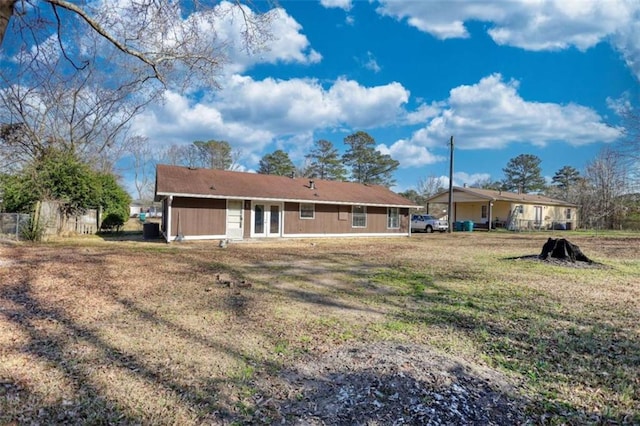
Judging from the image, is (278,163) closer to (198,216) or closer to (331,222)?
(331,222)

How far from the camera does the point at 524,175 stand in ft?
166

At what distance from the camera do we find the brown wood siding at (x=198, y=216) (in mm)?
16172

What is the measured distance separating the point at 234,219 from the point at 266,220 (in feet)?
5.53

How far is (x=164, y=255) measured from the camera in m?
11.4

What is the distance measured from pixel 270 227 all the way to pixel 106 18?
40.9 feet

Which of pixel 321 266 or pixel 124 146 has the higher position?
pixel 124 146

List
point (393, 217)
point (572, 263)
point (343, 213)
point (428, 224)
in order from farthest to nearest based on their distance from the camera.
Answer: point (428, 224)
point (393, 217)
point (343, 213)
point (572, 263)

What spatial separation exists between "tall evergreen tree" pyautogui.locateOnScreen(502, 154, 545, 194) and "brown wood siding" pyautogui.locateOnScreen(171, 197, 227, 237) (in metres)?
46.3

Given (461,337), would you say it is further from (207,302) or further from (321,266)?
(321,266)

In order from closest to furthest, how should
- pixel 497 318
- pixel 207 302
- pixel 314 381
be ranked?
1. pixel 314 381
2. pixel 497 318
3. pixel 207 302

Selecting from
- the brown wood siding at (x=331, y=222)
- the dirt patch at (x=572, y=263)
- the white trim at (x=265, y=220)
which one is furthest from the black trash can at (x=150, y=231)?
the dirt patch at (x=572, y=263)

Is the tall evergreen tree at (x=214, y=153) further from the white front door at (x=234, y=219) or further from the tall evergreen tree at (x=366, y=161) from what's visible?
the white front door at (x=234, y=219)

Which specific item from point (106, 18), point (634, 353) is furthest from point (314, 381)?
point (106, 18)

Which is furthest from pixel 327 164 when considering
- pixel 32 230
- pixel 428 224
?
pixel 32 230
